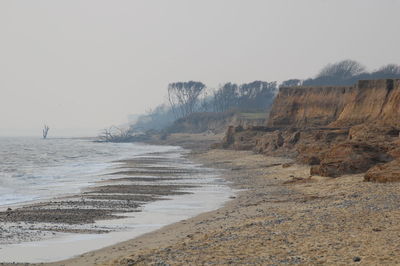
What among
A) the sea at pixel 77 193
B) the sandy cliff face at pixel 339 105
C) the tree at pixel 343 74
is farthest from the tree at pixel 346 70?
the sea at pixel 77 193

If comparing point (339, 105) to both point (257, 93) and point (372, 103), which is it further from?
point (257, 93)

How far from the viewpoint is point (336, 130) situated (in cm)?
4350

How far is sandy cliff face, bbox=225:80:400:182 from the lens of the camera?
2625 centimetres

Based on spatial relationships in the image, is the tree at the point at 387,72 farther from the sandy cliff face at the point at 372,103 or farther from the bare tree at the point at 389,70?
the sandy cliff face at the point at 372,103

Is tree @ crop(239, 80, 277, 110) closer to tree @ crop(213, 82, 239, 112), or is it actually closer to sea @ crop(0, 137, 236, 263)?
tree @ crop(213, 82, 239, 112)

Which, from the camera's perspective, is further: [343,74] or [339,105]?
[343,74]

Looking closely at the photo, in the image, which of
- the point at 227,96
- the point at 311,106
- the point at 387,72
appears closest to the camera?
the point at 311,106

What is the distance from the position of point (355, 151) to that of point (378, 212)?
43.0 feet

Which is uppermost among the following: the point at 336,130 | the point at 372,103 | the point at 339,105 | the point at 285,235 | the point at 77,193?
the point at 339,105

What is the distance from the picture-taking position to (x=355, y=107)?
5153 cm

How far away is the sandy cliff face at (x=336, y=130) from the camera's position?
2625 cm

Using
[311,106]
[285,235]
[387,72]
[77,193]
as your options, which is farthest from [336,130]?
[387,72]

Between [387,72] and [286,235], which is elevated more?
[387,72]

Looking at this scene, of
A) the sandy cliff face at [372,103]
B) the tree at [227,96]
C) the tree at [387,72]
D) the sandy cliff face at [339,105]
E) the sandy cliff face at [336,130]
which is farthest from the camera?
the tree at [227,96]
